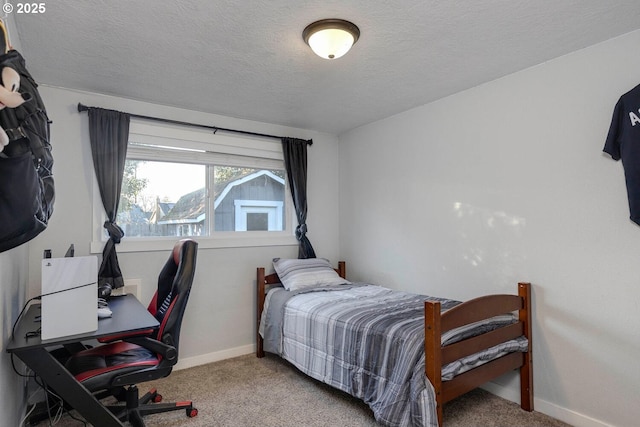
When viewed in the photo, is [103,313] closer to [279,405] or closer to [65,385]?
[65,385]

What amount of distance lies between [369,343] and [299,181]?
2096 mm

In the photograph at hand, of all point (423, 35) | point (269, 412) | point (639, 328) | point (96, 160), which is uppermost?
point (423, 35)

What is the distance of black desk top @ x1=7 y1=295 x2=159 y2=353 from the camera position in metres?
1.57

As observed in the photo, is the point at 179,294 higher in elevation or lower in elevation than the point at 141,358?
higher

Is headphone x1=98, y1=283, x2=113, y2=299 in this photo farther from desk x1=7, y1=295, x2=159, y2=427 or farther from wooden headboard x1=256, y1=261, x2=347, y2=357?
wooden headboard x1=256, y1=261, x2=347, y2=357

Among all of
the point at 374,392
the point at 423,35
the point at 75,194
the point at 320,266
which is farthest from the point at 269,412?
the point at 423,35

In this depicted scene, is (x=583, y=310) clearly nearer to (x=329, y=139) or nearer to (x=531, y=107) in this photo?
(x=531, y=107)

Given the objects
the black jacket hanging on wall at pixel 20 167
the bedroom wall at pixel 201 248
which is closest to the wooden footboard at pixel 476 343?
the black jacket hanging on wall at pixel 20 167

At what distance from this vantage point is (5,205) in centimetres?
103

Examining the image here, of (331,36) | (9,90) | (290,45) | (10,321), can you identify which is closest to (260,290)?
(10,321)

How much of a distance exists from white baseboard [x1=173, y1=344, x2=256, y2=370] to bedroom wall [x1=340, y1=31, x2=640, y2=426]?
164 centimetres

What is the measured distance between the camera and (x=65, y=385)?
1619 mm

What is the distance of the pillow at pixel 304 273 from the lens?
11.0 feet

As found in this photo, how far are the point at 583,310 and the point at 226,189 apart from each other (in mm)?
3054
